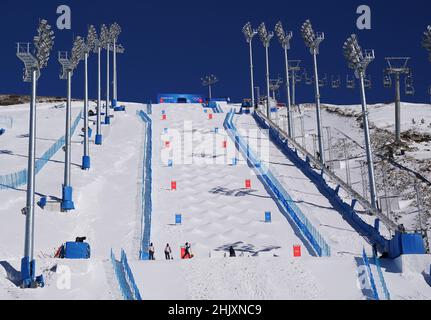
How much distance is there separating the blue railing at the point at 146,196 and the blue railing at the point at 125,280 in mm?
3086

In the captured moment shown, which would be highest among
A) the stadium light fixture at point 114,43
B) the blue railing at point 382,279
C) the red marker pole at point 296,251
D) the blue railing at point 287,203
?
the stadium light fixture at point 114,43

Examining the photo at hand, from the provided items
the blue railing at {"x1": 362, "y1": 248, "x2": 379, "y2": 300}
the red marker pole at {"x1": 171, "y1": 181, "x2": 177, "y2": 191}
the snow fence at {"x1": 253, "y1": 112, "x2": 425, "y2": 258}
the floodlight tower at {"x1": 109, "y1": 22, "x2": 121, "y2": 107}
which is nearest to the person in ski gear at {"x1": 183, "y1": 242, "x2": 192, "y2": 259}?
the blue railing at {"x1": 362, "y1": 248, "x2": 379, "y2": 300}

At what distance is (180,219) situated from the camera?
30.5 metres

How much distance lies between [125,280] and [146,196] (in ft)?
41.4

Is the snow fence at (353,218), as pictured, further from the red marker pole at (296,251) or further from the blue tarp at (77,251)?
the blue tarp at (77,251)

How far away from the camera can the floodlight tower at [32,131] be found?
832 inches

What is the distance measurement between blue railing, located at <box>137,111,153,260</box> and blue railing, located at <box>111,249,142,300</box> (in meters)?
3.09

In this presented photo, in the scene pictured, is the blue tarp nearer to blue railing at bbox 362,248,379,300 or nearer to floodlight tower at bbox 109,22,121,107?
blue railing at bbox 362,248,379,300

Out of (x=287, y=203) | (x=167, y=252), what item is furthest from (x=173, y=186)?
(x=167, y=252)

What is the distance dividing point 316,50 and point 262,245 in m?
23.4

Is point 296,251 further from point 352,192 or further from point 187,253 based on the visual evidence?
point 352,192

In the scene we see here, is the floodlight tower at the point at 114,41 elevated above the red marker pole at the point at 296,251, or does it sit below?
above

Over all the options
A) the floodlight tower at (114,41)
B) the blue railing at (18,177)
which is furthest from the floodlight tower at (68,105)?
the floodlight tower at (114,41)
